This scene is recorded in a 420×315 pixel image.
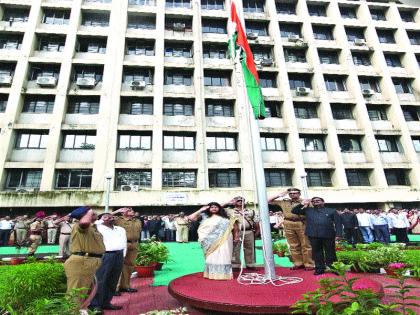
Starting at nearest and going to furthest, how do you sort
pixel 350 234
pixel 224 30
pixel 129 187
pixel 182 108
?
pixel 350 234
pixel 129 187
pixel 182 108
pixel 224 30

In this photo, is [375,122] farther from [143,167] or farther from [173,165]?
[143,167]

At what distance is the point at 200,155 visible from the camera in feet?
61.9

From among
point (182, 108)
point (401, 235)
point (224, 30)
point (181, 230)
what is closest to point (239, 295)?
point (181, 230)

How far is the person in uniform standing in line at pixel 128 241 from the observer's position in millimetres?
5590

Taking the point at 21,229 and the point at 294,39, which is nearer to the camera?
the point at 21,229

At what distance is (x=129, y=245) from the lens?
19.4ft

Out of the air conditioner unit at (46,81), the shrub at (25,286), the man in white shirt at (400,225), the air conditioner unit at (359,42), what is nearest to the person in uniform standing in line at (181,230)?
Answer: the man in white shirt at (400,225)

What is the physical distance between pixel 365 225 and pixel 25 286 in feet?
45.0

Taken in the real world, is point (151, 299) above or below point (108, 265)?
below

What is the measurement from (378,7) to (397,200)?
18.0 metres

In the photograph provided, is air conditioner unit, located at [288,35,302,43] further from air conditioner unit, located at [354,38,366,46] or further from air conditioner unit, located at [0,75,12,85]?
air conditioner unit, located at [0,75,12,85]

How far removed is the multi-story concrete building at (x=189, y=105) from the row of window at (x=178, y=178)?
0.08m

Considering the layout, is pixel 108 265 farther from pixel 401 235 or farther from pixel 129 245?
pixel 401 235

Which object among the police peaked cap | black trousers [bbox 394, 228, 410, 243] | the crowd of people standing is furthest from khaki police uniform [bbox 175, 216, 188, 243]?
the police peaked cap
